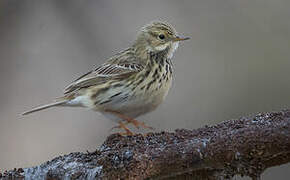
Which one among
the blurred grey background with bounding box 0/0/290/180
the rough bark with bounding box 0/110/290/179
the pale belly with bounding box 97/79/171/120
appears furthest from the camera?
the blurred grey background with bounding box 0/0/290/180

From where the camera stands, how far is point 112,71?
18.3ft

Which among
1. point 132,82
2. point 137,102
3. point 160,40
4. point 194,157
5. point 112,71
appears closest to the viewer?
point 194,157

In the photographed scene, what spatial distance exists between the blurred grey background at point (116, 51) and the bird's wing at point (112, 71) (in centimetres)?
161

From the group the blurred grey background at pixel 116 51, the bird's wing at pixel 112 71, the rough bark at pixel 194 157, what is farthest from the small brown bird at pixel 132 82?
the blurred grey background at pixel 116 51

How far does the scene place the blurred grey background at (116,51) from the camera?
718 centimetres

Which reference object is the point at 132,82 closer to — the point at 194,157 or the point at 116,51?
the point at 194,157

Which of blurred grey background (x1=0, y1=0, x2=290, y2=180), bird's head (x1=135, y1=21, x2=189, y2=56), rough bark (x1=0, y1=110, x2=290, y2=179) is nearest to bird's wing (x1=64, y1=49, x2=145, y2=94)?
bird's head (x1=135, y1=21, x2=189, y2=56)

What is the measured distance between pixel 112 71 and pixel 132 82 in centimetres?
39

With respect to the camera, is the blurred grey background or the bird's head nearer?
the bird's head

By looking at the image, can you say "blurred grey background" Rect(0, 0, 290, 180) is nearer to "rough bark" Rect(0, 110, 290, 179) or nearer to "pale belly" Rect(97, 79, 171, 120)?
"pale belly" Rect(97, 79, 171, 120)

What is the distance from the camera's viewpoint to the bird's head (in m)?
5.77

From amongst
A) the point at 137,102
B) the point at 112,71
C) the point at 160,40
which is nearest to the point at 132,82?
the point at 137,102

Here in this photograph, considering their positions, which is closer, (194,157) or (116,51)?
Result: (194,157)

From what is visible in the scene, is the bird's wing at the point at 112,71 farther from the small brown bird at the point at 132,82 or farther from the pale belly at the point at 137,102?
the pale belly at the point at 137,102
